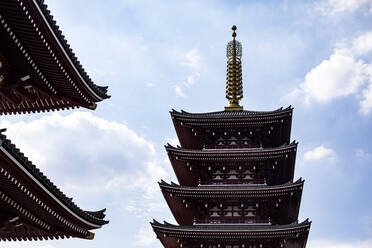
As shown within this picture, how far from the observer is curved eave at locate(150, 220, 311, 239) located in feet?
74.8

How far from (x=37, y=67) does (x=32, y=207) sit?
15.0 feet

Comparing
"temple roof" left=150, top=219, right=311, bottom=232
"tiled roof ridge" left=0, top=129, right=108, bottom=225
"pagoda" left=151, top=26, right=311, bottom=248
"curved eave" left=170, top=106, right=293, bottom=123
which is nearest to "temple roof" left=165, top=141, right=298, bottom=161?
"pagoda" left=151, top=26, right=311, bottom=248

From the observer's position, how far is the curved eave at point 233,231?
74.8 feet

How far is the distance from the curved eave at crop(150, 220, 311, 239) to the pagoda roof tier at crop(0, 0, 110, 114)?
1099 cm

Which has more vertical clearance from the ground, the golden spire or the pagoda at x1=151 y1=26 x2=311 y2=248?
the golden spire

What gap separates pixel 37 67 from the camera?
1332cm

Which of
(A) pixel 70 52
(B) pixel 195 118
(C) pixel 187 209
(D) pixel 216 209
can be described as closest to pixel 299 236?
(D) pixel 216 209

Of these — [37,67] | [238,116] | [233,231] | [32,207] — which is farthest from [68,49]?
[238,116]

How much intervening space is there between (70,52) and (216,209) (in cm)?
1593

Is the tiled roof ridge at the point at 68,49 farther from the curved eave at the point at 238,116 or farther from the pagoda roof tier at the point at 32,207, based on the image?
the curved eave at the point at 238,116

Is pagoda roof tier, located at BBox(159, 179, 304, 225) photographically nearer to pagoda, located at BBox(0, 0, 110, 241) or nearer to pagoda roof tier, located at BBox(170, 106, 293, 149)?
pagoda roof tier, located at BBox(170, 106, 293, 149)

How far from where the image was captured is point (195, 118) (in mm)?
28516

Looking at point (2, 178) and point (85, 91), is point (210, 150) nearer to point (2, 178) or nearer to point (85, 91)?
point (85, 91)

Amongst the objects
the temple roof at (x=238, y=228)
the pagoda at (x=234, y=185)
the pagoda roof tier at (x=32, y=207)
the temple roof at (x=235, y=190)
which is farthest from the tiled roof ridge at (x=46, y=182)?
the temple roof at (x=235, y=190)
